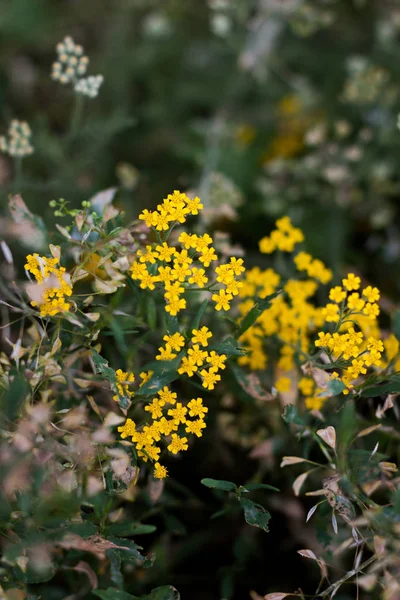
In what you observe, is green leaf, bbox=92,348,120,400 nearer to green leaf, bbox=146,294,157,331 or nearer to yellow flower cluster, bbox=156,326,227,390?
yellow flower cluster, bbox=156,326,227,390

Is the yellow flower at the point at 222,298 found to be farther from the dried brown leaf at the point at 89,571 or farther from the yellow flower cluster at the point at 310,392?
the dried brown leaf at the point at 89,571

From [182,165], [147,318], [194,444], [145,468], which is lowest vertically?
[145,468]

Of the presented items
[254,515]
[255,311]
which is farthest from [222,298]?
[254,515]

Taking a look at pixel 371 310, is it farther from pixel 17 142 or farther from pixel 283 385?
pixel 17 142

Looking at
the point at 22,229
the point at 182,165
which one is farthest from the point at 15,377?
the point at 182,165

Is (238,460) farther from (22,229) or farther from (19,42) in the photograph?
(19,42)

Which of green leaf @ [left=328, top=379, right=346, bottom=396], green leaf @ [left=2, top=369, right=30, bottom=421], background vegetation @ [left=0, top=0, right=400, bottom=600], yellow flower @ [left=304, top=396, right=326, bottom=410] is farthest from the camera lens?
background vegetation @ [left=0, top=0, right=400, bottom=600]

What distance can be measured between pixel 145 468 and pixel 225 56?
82.7 inches

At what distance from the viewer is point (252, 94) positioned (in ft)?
9.31

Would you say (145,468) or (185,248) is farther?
(145,468)

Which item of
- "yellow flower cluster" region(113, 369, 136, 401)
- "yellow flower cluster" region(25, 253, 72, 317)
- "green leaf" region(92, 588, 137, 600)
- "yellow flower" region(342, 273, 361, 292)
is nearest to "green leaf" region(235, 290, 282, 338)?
"yellow flower" region(342, 273, 361, 292)

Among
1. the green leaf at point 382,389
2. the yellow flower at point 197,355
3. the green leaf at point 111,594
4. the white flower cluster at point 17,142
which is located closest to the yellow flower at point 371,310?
the green leaf at point 382,389

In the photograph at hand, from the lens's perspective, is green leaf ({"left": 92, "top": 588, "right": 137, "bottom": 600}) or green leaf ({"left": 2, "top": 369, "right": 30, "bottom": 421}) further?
green leaf ({"left": 92, "top": 588, "right": 137, "bottom": 600})

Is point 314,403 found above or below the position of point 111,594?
above
